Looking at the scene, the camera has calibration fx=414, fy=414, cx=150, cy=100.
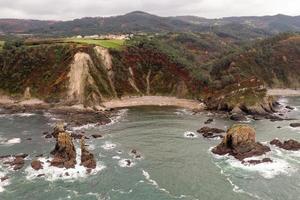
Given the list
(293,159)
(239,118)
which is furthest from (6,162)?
Answer: (239,118)

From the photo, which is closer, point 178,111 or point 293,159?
point 293,159

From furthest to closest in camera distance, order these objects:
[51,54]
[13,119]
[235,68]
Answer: [235,68] → [51,54] → [13,119]

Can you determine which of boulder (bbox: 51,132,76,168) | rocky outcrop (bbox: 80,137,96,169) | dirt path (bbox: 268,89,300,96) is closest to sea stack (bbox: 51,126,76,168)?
boulder (bbox: 51,132,76,168)

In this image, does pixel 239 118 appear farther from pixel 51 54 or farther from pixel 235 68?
pixel 51 54

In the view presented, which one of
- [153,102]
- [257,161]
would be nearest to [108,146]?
[257,161]

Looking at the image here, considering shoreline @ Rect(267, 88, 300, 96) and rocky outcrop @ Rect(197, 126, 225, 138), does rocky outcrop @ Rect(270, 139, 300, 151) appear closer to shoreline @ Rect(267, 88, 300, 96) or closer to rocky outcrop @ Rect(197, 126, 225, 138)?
rocky outcrop @ Rect(197, 126, 225, 138)

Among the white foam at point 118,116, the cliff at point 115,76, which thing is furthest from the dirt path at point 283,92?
the white foam at point 118,116
